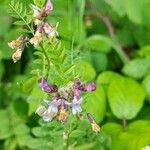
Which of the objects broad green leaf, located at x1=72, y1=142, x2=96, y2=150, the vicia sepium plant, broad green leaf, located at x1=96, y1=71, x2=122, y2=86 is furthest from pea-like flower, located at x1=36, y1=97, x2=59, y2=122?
broad green leaf, located at x1=96, y1=71, x2=122, y2=86

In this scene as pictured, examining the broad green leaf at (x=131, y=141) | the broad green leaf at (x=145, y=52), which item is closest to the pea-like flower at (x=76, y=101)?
the broad green leaf at (x=131, y=141)

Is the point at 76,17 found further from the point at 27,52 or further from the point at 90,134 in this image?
the point at 90,134

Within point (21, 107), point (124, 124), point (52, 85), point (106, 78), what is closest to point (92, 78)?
point (106, 78)

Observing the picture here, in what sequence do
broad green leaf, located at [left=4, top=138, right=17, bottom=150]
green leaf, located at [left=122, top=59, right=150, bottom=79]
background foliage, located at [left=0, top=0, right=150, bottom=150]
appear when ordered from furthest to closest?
green leaf, located at [left=122, top=59, right=150, bottom=79] < broad green leaf, located at [left=4, top=138, right=17, bottom=150] < background foliage, located at [left=0, top=0, right=150, bottom=150]

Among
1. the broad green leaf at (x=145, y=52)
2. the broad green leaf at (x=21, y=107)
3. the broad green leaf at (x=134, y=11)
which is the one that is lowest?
the broad green leaf at (x=21, y=107)

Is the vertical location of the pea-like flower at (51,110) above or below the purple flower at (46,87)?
below

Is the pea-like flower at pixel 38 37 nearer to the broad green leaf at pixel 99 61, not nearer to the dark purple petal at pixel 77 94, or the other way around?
the dark purple petal at pixel 77 94

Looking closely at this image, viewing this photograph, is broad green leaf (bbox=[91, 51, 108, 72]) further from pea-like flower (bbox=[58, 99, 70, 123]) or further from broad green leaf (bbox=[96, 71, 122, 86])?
pea-like flower (bbox=[58, 99, 70, 123])
